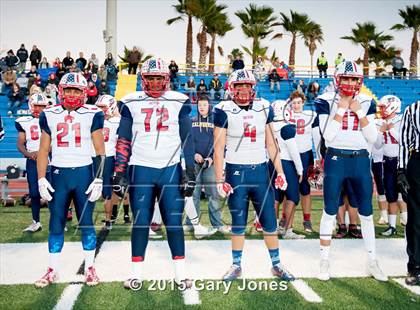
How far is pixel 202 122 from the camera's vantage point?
669cm

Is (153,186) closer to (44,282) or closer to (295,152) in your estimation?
(44,282)

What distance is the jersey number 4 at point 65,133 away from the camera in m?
4.38

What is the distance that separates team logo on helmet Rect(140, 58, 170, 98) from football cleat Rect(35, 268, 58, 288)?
6.58 feet

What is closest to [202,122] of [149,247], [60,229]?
[149,247]

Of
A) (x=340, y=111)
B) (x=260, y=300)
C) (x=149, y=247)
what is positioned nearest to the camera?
(x=260, y=300)

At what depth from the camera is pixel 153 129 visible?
415 cm

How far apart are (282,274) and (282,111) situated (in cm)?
238

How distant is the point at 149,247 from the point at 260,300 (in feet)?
6.99

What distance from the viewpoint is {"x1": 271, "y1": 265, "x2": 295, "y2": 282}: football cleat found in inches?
178

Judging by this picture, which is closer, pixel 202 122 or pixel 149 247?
pixel 149 247

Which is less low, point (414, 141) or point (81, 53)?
point (81, 53)

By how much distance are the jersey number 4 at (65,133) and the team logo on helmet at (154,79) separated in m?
0.80

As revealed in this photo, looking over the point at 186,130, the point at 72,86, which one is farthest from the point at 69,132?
the point at 186,130

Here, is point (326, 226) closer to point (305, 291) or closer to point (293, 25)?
point (305, 291)
